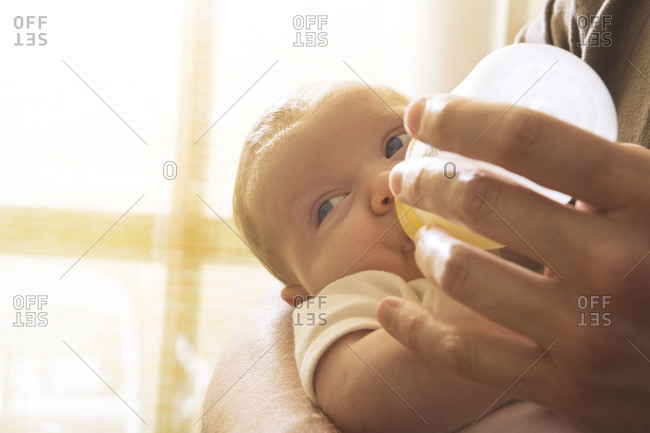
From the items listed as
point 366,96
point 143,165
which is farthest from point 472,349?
point 143,165

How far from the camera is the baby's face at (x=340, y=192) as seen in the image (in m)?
0.80

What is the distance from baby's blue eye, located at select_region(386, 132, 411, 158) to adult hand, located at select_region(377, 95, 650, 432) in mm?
325

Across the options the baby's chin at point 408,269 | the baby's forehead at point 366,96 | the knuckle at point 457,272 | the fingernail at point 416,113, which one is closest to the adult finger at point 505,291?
the knuckle at point 457,272

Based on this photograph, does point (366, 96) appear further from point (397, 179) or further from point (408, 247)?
point (397, 179)

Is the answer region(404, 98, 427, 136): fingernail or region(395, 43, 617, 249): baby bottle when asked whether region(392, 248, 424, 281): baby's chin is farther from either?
region(404, 98, 427, 136): fingernail

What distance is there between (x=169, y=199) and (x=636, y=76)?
1481 mm

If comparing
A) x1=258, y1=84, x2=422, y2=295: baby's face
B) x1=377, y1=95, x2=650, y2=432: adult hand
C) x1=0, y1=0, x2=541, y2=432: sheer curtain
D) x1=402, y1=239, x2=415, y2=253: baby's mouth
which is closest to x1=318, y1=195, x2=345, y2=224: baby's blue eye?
x1=258, y1=84, x2=422, y2=295: baby's face

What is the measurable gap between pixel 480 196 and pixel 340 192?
15.5 inches

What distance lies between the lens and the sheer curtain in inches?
77.2

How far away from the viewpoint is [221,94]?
6.70 ft

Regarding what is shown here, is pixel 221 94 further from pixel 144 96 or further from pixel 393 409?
pixel 393 409

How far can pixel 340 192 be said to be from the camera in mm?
857

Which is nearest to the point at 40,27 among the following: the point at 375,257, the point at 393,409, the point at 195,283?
the point at 195,283

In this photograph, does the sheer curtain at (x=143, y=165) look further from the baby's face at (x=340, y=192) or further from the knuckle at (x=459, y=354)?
the knuckle at (x=459, y=354)
